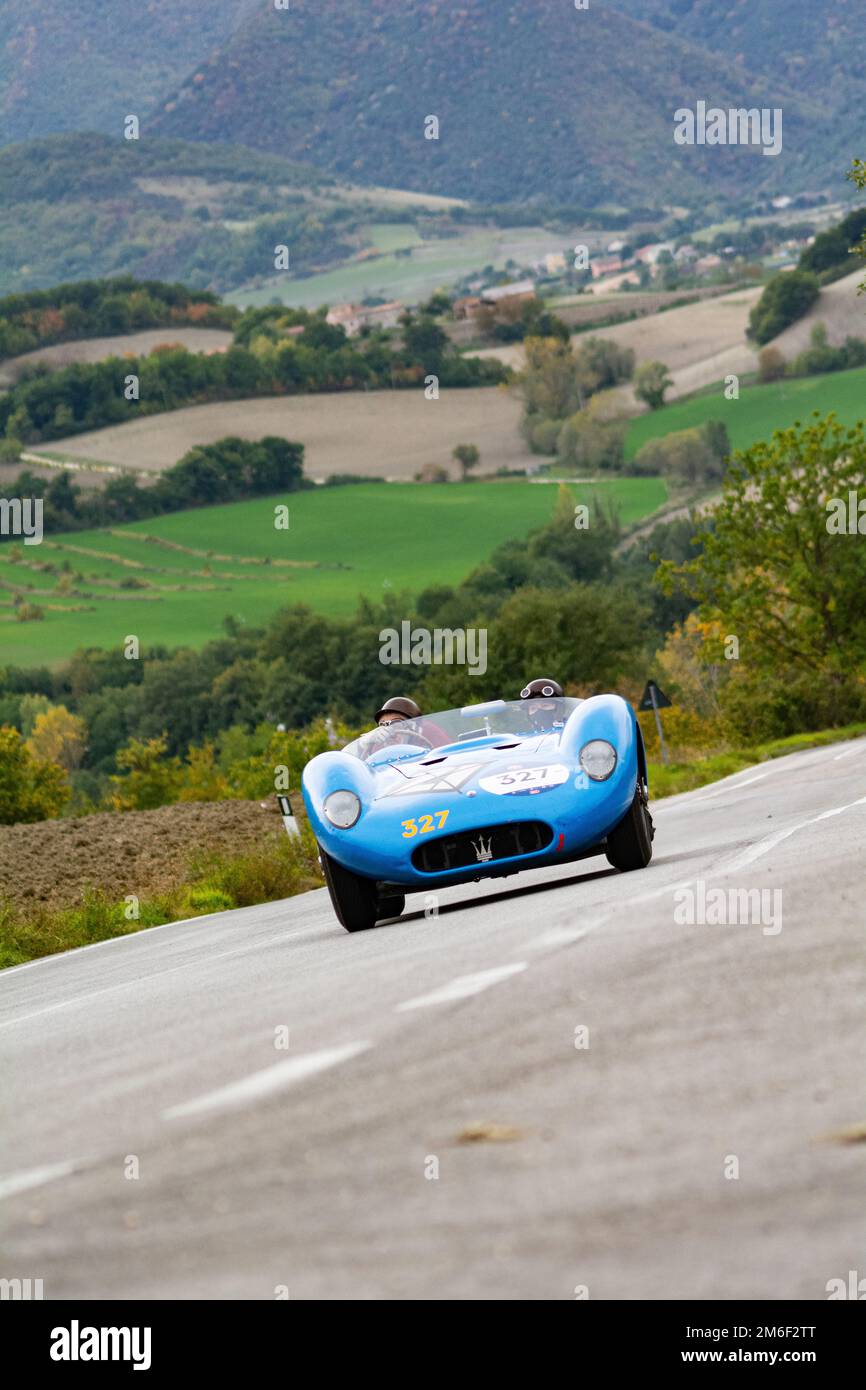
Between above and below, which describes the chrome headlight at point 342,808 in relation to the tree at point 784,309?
below

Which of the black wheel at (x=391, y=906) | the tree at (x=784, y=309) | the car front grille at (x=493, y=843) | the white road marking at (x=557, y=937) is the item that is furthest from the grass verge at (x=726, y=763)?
the tree at (x=784, y=309)

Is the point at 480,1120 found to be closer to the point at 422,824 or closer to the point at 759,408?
the point at 422,824

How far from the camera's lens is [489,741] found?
11695mm

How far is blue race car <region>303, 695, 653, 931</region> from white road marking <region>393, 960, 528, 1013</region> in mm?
3607

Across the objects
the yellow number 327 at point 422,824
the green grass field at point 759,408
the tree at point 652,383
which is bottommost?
the yellow number 327 at point 422,824

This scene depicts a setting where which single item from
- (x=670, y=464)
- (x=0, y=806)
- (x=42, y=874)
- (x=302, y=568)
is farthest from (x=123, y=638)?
(x=42, y=874)

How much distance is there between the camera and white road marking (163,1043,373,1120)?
5.00 metres

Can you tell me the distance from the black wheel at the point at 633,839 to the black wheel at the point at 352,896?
1.34 meters

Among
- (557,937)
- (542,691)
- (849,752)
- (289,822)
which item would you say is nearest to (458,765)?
(542,691)

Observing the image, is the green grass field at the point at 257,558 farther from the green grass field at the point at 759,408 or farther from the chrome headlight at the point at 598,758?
the chrome headlight at the point at 598,758

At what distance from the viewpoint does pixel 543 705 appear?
12.3 metres

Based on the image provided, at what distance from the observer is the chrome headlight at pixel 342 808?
431 inches

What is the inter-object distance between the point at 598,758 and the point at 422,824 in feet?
3.32
